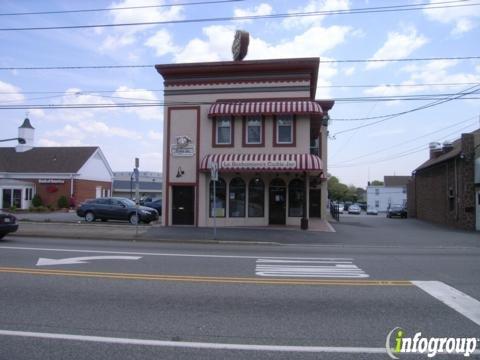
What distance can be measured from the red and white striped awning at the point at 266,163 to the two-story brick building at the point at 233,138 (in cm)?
13

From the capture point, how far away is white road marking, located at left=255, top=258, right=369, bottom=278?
9844mm

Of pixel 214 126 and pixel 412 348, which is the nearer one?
pixel 412 348

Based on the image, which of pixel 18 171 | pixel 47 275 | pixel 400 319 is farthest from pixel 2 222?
pixel 18 171

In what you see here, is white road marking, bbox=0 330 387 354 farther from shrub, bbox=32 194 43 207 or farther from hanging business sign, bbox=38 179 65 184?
hanging business sign, bbox=38 179 65 184

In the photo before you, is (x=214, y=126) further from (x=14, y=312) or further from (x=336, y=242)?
(x=14, y=312)

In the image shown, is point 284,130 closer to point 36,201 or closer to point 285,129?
point 285,129

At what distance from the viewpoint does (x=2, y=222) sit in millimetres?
16297

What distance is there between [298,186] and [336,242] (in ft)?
24.3

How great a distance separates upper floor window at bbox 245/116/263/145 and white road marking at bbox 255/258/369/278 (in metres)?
12.7

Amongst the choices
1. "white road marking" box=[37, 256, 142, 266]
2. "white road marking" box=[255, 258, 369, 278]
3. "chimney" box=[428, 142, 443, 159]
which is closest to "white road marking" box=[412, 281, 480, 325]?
"white road marking" box=[255, 258, 369, 278]

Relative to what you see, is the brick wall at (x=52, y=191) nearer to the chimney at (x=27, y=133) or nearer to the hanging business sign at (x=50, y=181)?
the hanging business sign at (x=50, y=181)

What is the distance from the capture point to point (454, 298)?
7543 millimetres

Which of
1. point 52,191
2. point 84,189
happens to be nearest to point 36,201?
point 52,191

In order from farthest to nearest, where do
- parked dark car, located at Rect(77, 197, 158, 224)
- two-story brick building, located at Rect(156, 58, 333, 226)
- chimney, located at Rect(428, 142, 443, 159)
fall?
1. chimney, located at Rect(428, 142, 443, 159)
2. parked dark car, located at Rect(77, 197, 158, 224)
3. two-story brick building, located at Rect(156, 58, 333, 226)
